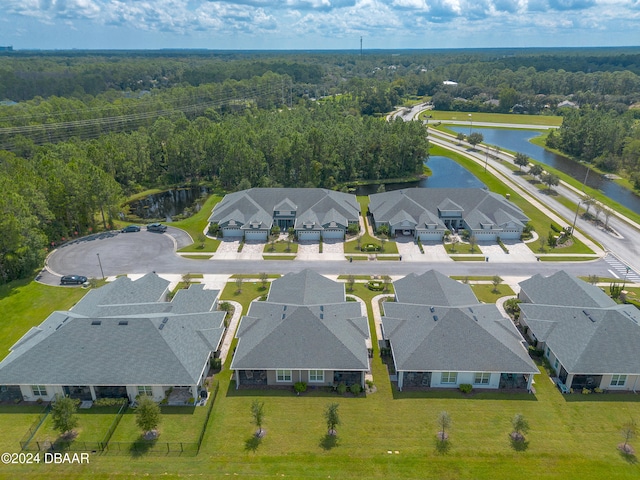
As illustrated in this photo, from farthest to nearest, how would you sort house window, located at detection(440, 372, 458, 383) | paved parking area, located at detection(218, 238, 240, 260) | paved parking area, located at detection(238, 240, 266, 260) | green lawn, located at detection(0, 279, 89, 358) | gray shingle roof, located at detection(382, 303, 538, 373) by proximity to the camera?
1. paved parking area, located at detection(218, 238, 240, 260)
2. paved parking area, located at detection(238, 240, 266, 260)
3. green lawn, located at detection(0, 279, 89, 358)
4. house window, located at detection(440, 372, 458, 383)
5. gray shingle roof, located at detection(382, 303, 538, 373)

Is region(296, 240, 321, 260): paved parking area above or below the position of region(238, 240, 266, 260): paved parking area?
above

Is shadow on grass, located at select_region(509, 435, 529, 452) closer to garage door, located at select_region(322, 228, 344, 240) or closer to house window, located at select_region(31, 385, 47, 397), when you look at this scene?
house window, located at select_region(31, 385, 47, 397)

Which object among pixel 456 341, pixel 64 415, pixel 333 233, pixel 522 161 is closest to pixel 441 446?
pixel 456 341

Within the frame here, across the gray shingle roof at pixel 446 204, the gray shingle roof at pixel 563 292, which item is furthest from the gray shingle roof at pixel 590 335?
the gray shingle roof at pixel 446 204

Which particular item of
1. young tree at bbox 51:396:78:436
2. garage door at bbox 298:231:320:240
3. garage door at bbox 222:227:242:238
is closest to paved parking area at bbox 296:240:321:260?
garage door at bbox 298:231:320:240

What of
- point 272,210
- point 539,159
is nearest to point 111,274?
point 272,210

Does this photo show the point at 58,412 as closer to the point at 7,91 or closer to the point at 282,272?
the point at 282,272
